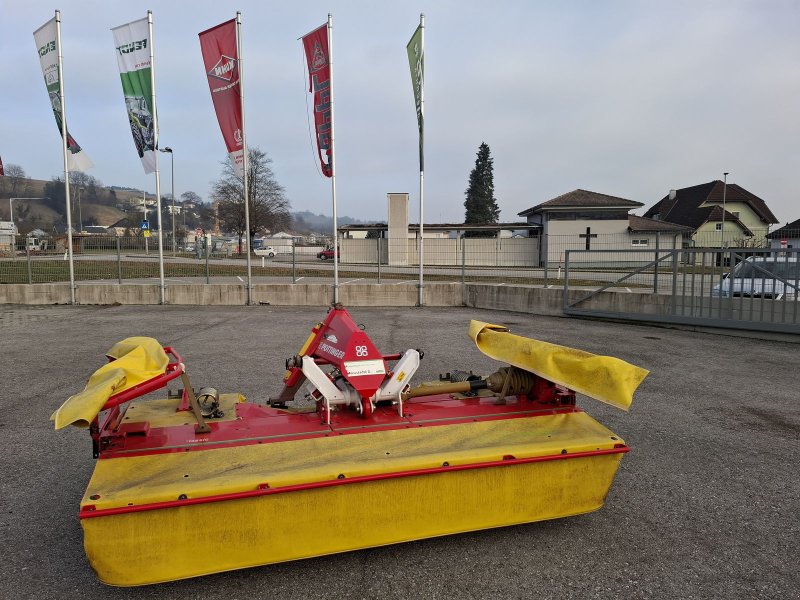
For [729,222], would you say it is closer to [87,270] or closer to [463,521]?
[87,270]

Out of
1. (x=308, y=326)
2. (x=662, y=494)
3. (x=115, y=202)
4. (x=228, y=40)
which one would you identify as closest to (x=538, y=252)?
(x=308, y=326)

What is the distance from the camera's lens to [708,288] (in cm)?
1006

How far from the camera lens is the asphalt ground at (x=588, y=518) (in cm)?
271

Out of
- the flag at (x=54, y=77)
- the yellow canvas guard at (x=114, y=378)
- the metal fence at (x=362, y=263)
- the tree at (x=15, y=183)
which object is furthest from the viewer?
the tree at (x=15, y=183)

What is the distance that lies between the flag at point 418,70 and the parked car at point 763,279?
7.40 metres

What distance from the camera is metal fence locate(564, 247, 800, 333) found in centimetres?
930

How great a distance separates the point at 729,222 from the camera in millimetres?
44969

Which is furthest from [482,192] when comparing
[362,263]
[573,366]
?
[573,366]

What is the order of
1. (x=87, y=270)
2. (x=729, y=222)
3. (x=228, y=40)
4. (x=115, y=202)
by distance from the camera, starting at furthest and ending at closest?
(x=115, y=202), (x=729, y=222), (x=87, y=270), (x=228, y=40)

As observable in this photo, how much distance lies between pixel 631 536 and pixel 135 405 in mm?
3358

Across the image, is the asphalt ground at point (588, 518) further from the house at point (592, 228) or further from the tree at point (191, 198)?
the tree at point (191, 198)

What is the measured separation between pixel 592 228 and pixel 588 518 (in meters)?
27.4

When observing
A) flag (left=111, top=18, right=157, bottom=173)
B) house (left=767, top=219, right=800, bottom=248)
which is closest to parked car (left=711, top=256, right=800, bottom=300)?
house (left=767, top=219, right=800, bottom=248)

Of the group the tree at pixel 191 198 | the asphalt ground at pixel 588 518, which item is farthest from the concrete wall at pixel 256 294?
the tree at pixel 191 198
